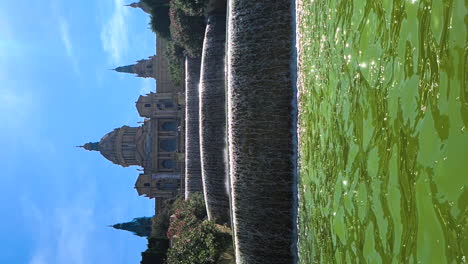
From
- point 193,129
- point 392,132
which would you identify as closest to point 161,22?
point 193,129

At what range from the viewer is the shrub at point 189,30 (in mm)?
30484

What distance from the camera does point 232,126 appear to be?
17.5m

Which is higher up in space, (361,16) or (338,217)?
(361,16)

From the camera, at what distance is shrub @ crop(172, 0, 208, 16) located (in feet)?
88.4

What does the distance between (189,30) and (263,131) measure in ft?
53.3

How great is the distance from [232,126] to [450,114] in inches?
499

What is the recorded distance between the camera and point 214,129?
76.2 ft

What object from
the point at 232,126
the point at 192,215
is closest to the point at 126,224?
the point at 192,215

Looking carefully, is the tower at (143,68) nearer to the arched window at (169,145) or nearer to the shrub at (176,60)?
the arched window at (169,145)

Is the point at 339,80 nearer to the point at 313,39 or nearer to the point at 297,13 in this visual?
the point at 313,39

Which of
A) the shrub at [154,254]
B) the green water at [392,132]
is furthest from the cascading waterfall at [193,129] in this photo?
the green water at [392,132]

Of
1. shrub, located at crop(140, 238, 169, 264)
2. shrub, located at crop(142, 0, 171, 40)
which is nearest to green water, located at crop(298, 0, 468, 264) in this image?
shrub, located at crop(140, 238, 169, 264)

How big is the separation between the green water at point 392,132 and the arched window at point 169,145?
1634 inches

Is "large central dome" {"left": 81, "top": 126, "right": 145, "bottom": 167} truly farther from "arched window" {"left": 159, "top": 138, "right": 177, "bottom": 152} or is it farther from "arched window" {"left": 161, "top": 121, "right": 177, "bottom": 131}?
"arched window" {"left": 161, "top": 121, "right": 177, "bottom": 131}
